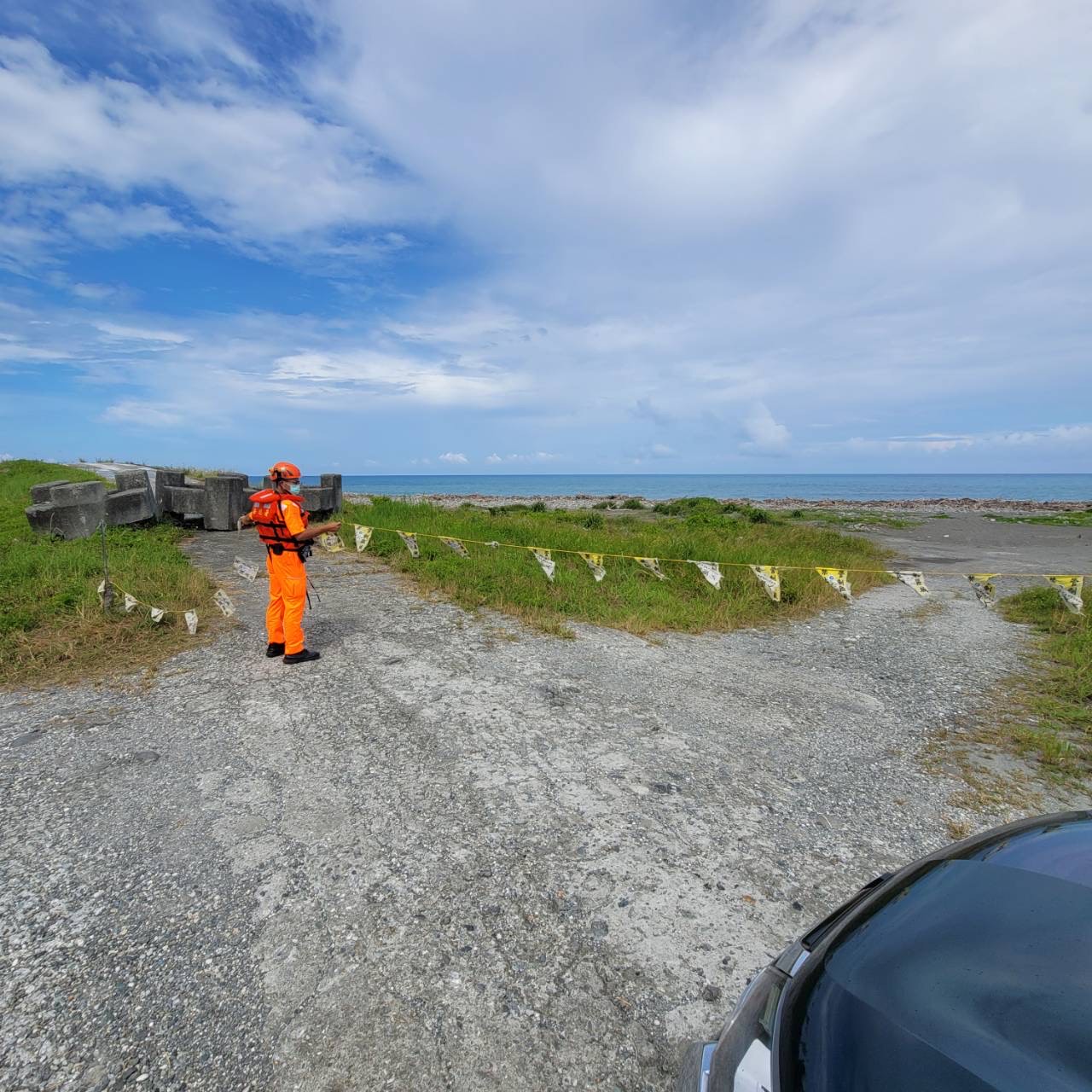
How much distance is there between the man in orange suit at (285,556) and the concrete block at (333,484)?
9.53 metres

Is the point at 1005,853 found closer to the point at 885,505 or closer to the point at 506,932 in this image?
the point at 506,932

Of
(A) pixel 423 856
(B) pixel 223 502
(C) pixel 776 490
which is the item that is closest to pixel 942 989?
(A) pixel 423 856

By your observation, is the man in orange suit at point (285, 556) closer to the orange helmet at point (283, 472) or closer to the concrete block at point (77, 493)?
the orange helmet at point (283, 472)

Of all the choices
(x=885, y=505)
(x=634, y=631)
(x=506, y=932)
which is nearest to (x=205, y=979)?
(x=506, y=932)

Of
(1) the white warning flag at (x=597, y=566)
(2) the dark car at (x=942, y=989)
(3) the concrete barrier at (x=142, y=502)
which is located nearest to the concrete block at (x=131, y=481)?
(3) the concrete barrier at (x=142, y=502)

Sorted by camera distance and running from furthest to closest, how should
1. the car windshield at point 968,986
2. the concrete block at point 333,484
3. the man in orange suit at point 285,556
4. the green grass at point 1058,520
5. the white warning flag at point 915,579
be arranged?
the green grass at point 1058,520
the concrete block at point 333,484
the white warning flag at point 915,579
the man in orange suit at point 285,556
the car windshield at point 968,986

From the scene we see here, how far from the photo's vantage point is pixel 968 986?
1272 millimetres

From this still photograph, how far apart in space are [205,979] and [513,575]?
6792 millimetres

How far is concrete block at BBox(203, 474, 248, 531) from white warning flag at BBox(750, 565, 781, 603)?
10.7m

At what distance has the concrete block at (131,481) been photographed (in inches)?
505

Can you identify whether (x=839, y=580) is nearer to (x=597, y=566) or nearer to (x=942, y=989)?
(x=597, y=566)

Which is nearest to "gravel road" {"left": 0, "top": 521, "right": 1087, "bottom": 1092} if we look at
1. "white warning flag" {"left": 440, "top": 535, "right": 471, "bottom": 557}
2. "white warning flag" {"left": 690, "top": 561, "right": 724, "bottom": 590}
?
"white warning flag" {"left": 690, "top": 561, "right": 724, "bottom": 590}

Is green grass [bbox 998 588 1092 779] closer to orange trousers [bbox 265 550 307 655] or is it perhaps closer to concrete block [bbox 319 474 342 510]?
orange trousers [bbox 265 550 307 655]

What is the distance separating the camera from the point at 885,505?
37.9 metres
